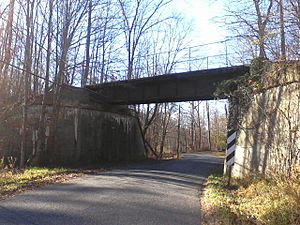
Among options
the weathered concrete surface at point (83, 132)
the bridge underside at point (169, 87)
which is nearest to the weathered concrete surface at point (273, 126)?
the bridge underside at point (169, 87)

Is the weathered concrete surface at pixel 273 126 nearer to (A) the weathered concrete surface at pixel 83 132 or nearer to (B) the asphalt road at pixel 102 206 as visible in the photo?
(B) the asphalt road at pixel 102 206

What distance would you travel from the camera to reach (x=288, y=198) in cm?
671

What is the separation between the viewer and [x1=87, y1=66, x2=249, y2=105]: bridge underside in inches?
853

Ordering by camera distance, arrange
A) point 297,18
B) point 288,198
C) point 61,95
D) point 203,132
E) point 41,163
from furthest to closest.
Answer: point 203,132 → point 61,95 → point 41,163 → point 297,18 → point 288,198

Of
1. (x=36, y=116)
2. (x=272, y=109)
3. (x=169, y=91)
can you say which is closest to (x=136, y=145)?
(x=169, y=91)

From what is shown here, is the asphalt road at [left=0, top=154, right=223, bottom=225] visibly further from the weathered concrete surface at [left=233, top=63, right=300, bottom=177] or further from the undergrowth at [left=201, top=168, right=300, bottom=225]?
the weathered concrete surface at [left=233, top=63, right=300, bottom=177]

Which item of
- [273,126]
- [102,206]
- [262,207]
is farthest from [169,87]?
[262,207]

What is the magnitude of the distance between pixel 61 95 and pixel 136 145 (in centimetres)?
1031

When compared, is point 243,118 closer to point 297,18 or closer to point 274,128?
point 274,128

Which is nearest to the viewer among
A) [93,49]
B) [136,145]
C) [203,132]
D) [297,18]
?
[297,18]

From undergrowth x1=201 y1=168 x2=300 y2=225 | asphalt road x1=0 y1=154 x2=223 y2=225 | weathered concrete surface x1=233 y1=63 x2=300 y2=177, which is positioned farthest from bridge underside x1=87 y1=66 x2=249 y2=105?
undergrowth x1=201 y1=168 x2=300 y2=225

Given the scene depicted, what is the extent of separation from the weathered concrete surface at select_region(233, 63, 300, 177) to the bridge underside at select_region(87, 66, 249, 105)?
21.7ft

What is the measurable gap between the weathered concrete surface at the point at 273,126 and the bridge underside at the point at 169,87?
6629 mm

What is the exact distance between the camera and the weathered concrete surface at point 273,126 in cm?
1019
